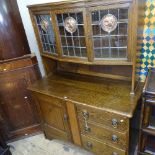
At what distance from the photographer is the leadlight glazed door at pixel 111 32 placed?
121 cm

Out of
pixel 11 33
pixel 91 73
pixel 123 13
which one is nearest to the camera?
pixel 123 13

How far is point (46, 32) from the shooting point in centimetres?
167

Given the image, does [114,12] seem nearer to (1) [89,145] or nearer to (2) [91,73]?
(2) [91,73]

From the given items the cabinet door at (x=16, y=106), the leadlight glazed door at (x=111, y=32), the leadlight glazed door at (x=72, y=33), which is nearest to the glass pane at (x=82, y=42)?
the leadlight glazed door at (x=72, y=33)

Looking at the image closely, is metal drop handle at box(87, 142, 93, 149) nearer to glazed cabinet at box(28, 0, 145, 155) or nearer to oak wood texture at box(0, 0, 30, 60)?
glazed cabinet at box(28, 0, 145, 155)

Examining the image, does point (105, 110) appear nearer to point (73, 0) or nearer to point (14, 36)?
point (73, 0)

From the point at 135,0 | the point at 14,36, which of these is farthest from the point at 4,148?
the point at 135,0

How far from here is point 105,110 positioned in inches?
52.9

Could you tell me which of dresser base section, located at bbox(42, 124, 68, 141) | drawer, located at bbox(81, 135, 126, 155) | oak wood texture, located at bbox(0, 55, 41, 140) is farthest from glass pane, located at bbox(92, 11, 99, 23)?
dresser base section, located at bbox(42, 124, 68, 141)

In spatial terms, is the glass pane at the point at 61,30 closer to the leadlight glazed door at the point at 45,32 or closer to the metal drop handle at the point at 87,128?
the leadlight glazed door at the point at 45,32

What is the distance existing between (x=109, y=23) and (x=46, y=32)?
68 centimetres

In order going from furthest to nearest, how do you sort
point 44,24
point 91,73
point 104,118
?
point 91,73, point 44,24, point 104,118

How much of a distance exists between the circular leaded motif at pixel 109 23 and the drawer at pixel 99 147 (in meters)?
1.02

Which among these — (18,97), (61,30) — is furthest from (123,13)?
(18,97)
